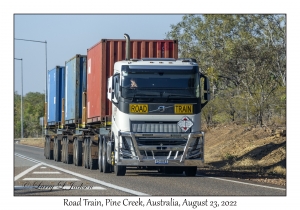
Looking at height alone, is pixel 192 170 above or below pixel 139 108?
Answer: below

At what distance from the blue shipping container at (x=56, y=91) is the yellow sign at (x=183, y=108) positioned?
1364 centimetres

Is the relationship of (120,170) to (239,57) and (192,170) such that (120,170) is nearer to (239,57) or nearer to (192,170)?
(192,170)

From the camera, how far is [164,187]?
58.4 feet

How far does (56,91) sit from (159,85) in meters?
14.8

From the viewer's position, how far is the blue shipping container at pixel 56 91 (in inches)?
1332

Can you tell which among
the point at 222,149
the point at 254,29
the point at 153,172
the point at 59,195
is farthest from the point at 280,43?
the point at 59,195

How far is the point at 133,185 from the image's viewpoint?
18172 mm

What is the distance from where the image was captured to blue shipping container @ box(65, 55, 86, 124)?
28562mm

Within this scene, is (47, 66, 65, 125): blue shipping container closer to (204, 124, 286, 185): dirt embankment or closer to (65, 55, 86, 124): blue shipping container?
(65, 55, 86, 124): blue shipping container

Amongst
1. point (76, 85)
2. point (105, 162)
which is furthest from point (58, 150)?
point (105, 162)

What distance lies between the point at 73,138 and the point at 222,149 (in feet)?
26.8

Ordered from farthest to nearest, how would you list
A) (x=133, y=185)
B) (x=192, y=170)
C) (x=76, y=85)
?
(x=76, y=85), (x=192, y=170), (x=133, y=185)

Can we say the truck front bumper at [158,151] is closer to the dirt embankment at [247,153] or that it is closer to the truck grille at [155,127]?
the truck grille at [155,127]

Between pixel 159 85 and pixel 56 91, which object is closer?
pixel 159 85
